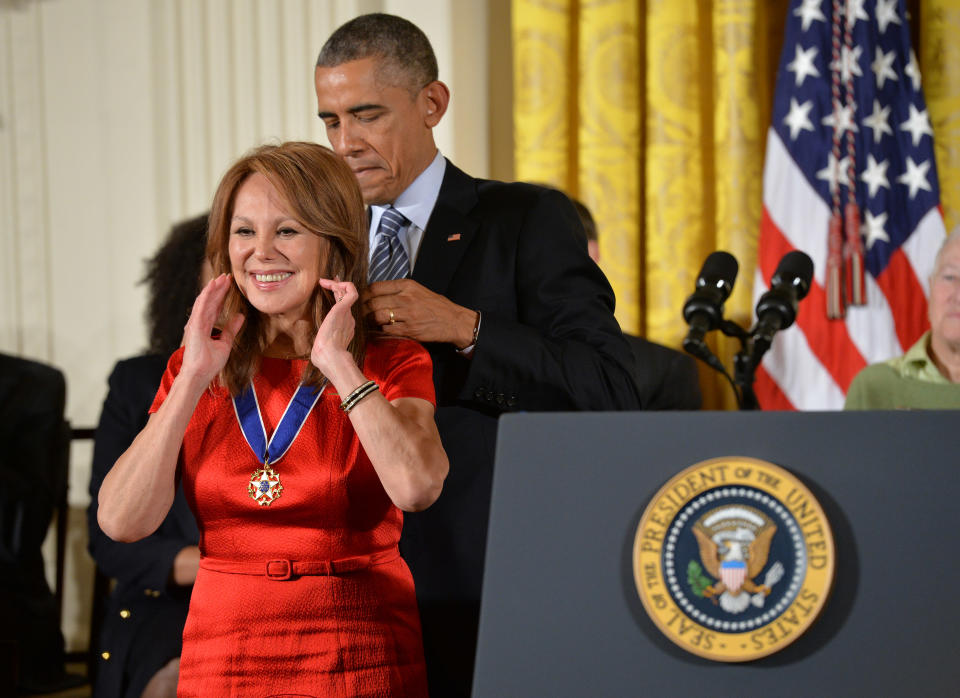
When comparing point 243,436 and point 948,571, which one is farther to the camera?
point 243,436

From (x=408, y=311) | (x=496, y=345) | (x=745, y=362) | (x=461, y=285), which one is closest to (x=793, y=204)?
(x=745, y=362)

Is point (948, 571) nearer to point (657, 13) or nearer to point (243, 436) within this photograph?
point (243, 436)

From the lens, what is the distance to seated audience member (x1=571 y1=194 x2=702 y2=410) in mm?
3416

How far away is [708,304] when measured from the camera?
1978mm

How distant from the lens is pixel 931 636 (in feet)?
3.14

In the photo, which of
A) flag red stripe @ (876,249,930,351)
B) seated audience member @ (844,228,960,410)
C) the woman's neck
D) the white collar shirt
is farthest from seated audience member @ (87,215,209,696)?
flag red stripe @ (876,249,930,351)

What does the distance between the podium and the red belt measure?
0.44 meters

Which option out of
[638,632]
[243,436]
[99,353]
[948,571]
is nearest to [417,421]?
[243,436]

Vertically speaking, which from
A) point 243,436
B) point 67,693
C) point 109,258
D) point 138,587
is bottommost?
point 67,693

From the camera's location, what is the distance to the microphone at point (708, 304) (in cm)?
195

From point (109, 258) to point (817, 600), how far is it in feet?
11.9

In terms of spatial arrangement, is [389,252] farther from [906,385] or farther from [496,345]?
[906,385]

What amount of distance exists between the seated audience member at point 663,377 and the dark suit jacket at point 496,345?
148 centimetres

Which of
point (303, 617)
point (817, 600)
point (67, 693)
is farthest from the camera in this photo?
point (67, 693)
